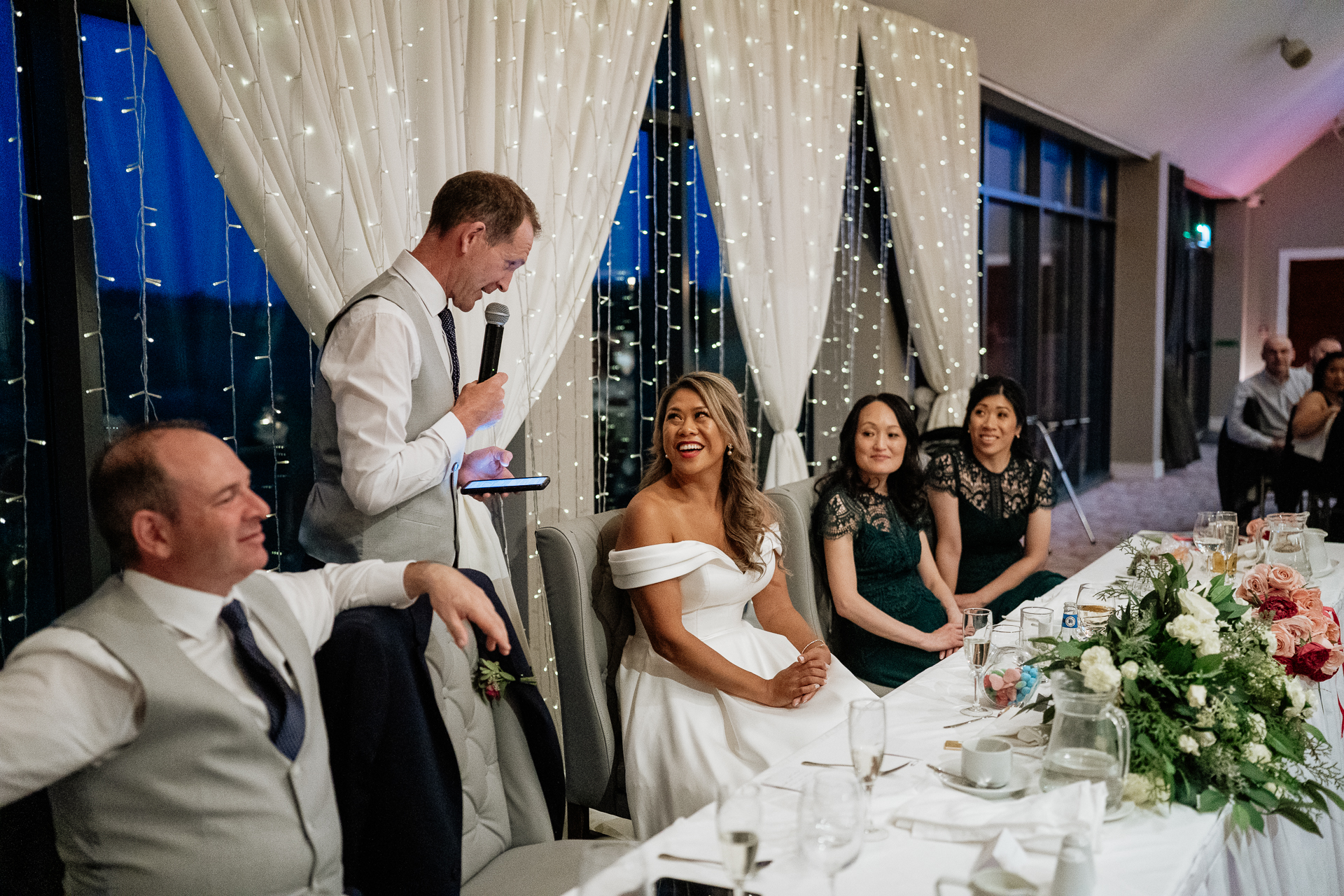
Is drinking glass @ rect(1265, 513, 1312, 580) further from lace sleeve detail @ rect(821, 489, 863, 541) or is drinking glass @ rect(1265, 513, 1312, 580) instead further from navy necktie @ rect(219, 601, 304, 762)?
navy necktie @ rect(219, 601, 304, 762)

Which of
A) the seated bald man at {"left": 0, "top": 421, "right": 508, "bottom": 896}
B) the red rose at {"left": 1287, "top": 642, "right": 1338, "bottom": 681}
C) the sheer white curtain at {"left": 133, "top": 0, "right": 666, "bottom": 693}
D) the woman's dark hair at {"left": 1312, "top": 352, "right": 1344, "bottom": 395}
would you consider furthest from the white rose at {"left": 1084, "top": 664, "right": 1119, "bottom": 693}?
the woman's dark hair at {"left": 1312, "top": 352, "right": 1344, "bottom": 395}

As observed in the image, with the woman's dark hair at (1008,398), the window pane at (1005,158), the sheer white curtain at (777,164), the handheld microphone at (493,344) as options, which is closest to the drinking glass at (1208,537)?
the woman's dark hair at (1008,398)

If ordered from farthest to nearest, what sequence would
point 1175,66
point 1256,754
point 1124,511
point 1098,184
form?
point 1098,184
point 1124,511
point 1175,66
point 1256,754

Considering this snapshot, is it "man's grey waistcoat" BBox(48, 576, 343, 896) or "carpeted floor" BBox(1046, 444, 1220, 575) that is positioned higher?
"man's grey waistcoat" BBox(48, 576, 343, 896)

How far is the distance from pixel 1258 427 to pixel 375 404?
5.96m

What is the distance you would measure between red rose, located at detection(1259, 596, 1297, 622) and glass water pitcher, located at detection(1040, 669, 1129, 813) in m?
0.75

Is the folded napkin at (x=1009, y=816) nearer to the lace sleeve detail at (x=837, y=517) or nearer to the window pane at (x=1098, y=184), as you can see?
the lace sleeve detail at (x=837, y=517)

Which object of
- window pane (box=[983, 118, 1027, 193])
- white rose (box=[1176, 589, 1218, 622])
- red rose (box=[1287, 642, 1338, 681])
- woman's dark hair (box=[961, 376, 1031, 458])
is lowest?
red rose (box=[1287, 642, 1338, 681])

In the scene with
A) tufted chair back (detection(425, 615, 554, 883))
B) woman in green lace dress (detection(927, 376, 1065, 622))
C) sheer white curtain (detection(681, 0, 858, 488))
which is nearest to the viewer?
tufted chair back (detection(425, 615, 554, 883))

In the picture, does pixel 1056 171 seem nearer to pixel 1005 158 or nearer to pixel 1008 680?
pixel 1005 158

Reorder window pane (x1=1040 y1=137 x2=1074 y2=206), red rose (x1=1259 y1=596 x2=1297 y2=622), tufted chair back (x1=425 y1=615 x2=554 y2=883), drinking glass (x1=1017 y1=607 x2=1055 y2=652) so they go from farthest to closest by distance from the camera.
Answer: window pane (x1=1040 y1=137 x2=1074 y2=206)
red rose (x1=1259 y1=596 x2=1297 y2=622)
drinking glass (x1=1017 y1=607 x2=1055 y2=652)
tufted chair back (x1=425 y1=615 x2=554 y2=883)

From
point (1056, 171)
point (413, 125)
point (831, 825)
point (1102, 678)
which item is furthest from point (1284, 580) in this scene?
point (1056, 171)

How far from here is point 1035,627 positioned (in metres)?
1.82

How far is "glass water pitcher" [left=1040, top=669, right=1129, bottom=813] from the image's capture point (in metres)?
1.37
